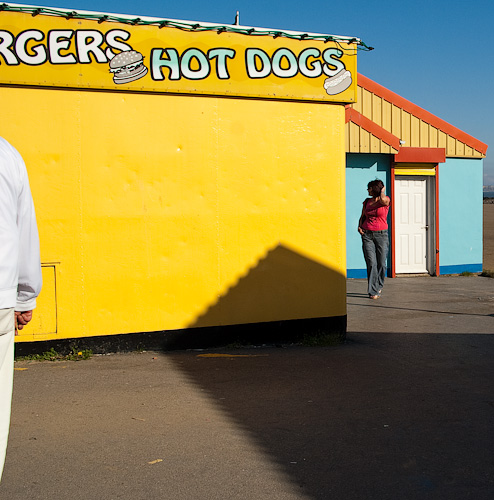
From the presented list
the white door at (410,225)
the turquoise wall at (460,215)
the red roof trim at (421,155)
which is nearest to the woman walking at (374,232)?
the red roof trim at (421,155)

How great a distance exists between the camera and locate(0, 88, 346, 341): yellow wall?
22.7ft

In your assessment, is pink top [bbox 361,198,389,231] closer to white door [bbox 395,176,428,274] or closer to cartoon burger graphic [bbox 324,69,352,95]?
cartoon burger graphic [bbox 324,69,352,95]

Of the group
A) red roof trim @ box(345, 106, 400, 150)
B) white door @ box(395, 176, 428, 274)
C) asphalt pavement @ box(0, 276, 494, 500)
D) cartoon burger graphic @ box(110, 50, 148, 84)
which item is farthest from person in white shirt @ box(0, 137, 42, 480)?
white door @ box(395, 176, 428, 274)

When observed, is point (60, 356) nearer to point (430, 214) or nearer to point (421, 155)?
point (421, 155)

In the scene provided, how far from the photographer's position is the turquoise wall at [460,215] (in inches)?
626

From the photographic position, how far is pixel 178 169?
288 inches

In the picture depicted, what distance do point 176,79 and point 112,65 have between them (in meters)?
0.66

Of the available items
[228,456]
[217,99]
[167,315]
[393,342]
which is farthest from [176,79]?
[228,456]

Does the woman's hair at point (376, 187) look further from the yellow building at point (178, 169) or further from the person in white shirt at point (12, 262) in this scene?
the person in white shirt at point (12, 262)

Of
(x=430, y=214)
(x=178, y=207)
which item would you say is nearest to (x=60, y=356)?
(x=178, y=207)

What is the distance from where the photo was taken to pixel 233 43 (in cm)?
730

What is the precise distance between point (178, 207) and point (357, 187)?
842cm

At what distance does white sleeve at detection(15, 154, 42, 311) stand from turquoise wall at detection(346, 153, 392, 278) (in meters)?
12.2

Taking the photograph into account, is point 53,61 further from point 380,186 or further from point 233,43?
point 380,186
